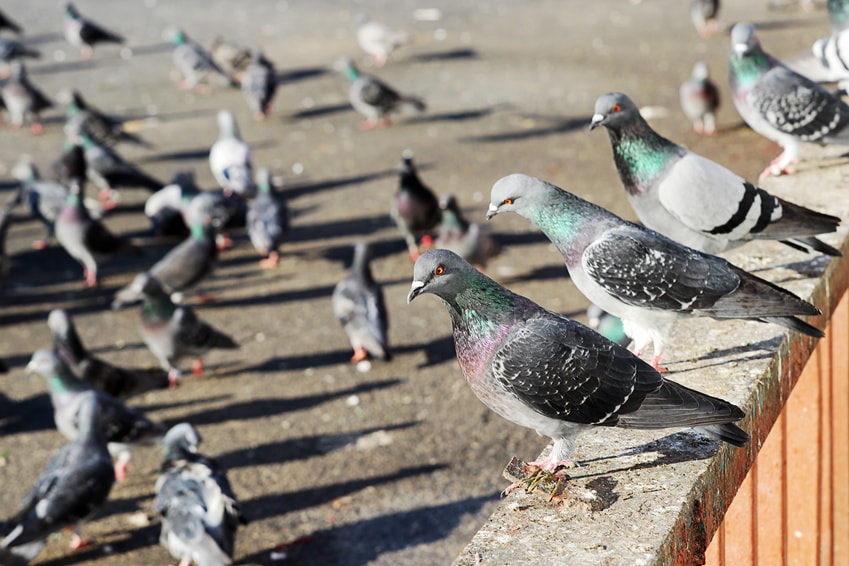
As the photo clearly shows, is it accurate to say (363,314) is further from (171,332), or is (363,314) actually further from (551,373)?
(551,373)

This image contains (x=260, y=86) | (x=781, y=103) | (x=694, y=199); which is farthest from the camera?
(x=260, y=86)

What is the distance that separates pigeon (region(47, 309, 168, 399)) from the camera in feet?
24.7

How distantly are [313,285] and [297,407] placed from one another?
228cm

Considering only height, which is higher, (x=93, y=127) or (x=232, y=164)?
(x=232, y=164)

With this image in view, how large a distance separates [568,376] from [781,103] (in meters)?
3.84

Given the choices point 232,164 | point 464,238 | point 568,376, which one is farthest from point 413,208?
point 568,376

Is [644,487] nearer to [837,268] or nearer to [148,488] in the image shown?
[837,268]

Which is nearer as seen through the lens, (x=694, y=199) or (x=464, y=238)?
(x=694, y=199)

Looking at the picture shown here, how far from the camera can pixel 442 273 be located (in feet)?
11.2

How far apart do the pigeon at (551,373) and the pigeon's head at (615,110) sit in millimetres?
1726

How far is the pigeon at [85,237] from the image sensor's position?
31.7ft

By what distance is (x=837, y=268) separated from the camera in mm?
4520

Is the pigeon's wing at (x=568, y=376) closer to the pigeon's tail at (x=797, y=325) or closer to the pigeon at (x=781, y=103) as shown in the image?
the pigeon's tail at (x=797, y=325)

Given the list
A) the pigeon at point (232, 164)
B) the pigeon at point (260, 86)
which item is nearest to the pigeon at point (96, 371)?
the pigeon at point (232, 164)
